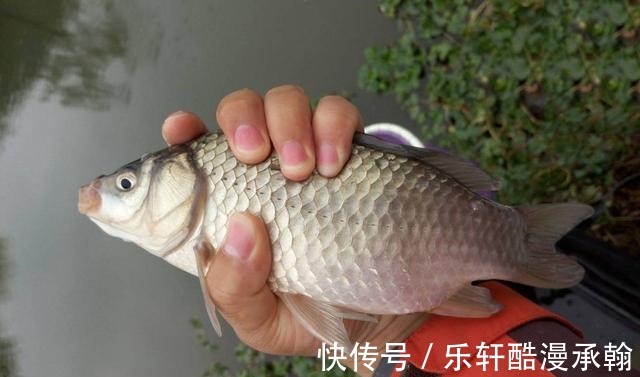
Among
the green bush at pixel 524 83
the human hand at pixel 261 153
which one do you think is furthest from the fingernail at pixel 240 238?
the green bush at pixel 524 83

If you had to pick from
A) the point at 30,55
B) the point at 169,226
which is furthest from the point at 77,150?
the point at 169,226

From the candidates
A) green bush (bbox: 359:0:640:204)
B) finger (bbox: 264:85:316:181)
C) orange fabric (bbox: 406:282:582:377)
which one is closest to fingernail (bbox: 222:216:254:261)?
finger (bbox: 264:85:316:181)

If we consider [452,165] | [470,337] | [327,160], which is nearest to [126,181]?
[327,160]

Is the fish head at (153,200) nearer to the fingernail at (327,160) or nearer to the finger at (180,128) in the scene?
the finger at (180,128)

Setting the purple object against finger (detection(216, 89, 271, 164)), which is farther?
the purple object

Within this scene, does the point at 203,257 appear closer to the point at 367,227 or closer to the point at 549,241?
the point at 367,227

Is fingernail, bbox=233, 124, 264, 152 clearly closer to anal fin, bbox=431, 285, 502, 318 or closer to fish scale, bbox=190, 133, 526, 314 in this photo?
fish scale, bbox=190, 133, 526, 314

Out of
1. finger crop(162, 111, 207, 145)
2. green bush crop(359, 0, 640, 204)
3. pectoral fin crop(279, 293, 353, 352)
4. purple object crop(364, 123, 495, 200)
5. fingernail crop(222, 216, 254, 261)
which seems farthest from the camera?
purple object crop(364, 123, 495, 200)
